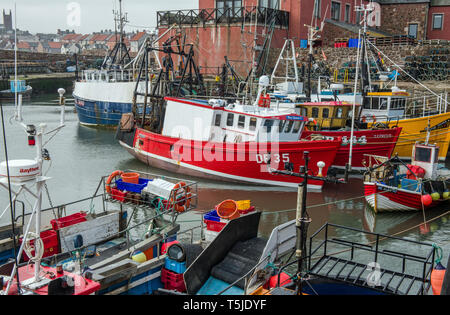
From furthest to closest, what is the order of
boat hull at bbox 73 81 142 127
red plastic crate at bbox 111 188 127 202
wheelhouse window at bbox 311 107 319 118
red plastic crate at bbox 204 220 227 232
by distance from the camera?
boat hull at bbox 73 81 142 127 < wheelhouse window at bbox 311 107 319 118 < red plastic crate at bbox 111 188 127 202 < red plastic crate at bbox 204 220 227 232

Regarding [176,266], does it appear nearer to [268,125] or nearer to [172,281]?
[172,281]

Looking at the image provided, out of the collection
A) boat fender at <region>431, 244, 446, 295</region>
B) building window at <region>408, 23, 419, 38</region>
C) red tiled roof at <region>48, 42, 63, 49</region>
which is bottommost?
boat fender at <region>431, 244, 446, 295</region>

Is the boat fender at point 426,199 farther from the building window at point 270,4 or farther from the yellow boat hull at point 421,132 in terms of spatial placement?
the building window at point 270,4

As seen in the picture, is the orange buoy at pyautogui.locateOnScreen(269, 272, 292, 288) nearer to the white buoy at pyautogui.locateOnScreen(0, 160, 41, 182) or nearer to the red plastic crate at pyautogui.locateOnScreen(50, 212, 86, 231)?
the white buoy at pyautogui.locateOnScreen(0, 160, 41, 182)

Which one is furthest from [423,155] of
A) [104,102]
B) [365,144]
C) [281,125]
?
[104,102]

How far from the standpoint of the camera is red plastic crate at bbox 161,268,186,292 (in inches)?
336

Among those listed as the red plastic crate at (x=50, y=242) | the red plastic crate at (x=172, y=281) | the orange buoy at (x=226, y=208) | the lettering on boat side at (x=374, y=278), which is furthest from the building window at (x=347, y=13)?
the lettering on boat side at (x=374, y=278)

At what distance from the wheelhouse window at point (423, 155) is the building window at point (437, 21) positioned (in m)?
26.2

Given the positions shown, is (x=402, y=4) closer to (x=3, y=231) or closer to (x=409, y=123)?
(x=409, y=123)

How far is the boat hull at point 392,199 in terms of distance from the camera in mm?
14070

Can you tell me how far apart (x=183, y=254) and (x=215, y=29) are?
27396mm
